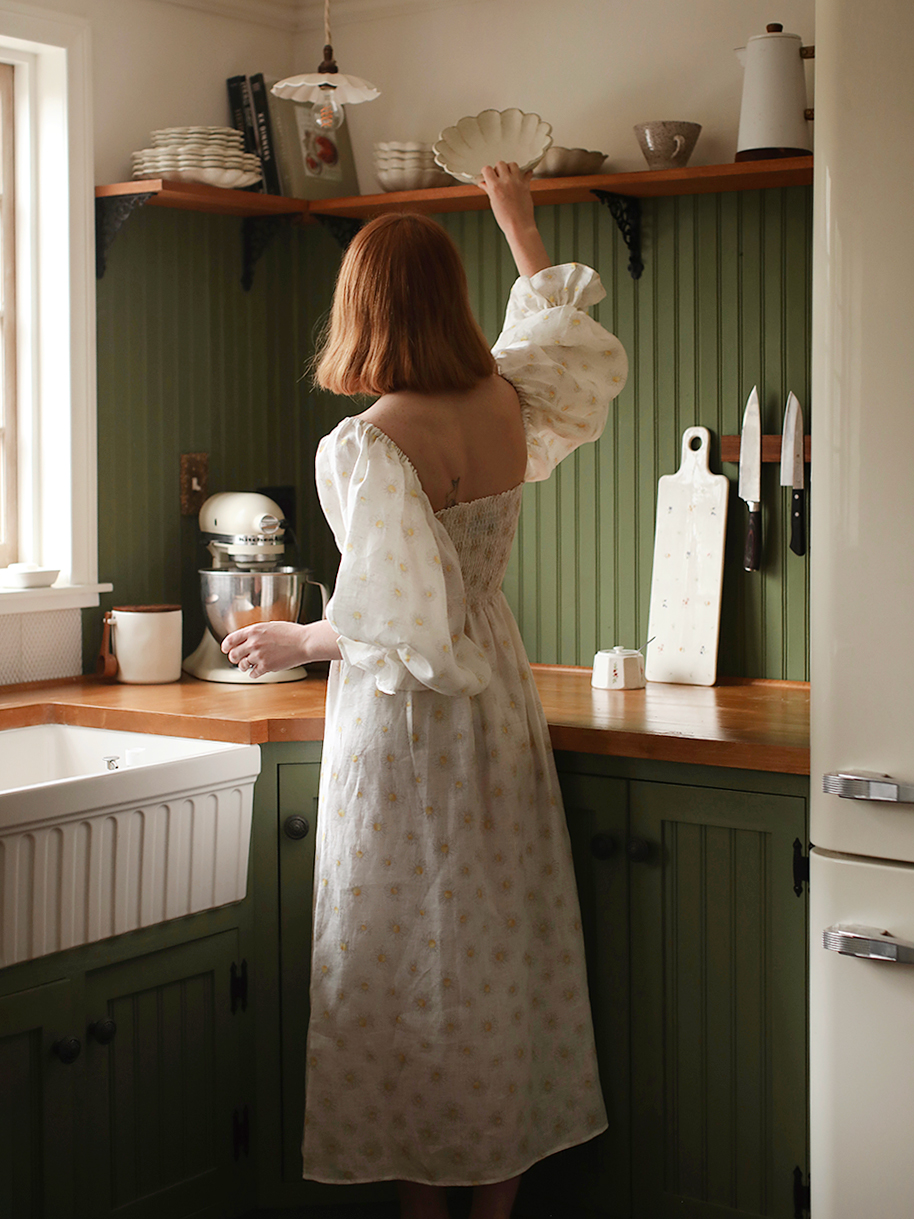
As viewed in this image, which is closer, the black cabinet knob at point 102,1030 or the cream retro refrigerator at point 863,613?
the cream retro refrigerator at point 863,613

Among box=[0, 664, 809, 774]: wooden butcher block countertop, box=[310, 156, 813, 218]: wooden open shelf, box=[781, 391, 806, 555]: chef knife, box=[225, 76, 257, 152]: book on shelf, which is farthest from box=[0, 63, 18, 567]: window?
box=[781, 391, 806, 555]: chef knife

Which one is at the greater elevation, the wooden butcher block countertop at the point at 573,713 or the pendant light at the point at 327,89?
the pendant light at the point at 327,89

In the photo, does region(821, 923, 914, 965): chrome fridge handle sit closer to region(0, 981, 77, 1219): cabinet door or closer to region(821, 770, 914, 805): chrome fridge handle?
region(821, 770, 914, 805): chrome fridge handle

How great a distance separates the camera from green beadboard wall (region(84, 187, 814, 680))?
8.50 ft

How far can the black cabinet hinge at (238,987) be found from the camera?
2227 mm

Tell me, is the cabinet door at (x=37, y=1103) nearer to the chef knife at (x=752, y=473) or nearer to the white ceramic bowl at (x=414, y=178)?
the chef knife at (x=752, y=473)

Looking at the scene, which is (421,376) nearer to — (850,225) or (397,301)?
(397,301)

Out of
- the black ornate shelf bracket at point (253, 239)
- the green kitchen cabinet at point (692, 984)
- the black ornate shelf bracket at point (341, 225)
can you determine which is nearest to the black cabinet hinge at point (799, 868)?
the green kitchen cabinet at point (692, 984)

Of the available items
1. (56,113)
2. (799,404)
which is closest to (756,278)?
(799,404)

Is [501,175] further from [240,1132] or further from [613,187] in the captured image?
[240,1132]

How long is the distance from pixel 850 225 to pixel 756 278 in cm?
95

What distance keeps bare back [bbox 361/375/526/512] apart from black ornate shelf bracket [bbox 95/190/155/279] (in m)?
1.06

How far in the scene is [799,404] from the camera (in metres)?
2.53

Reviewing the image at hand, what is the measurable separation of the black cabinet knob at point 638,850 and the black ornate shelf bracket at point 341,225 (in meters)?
1.54
